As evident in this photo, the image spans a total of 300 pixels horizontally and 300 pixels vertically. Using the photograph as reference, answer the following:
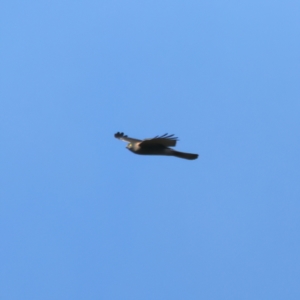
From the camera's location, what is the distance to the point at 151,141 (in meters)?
21.7

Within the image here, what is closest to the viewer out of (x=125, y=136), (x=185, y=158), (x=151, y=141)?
(x=151, y=141)

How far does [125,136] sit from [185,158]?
17.1 ft

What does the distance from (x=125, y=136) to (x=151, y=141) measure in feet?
20.0

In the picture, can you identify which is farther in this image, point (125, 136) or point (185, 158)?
point (125, 136)

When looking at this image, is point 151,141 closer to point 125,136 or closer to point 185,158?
point 185,158

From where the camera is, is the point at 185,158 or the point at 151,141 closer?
the point at 151,141

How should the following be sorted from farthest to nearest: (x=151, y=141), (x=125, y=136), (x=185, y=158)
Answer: (x=125, y=136) < (x=185, y=158) < (x=151, y=141)

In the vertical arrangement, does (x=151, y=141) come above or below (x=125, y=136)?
below

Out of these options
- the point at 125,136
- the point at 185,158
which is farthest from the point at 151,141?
the point at 125,136

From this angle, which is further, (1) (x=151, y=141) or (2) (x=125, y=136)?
(2) (x=125, y=136)

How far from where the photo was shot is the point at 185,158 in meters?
23.1
